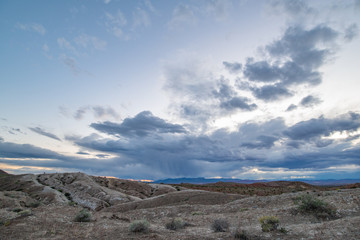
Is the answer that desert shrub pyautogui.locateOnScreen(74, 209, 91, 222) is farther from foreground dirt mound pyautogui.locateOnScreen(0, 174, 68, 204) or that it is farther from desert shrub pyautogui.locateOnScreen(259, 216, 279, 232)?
foreground dirt mound pyautogui.locateOnScreen(0, 174, 68, 204)

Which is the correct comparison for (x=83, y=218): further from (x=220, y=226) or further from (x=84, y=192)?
(x=84, y=192)

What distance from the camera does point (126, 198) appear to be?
150 feet

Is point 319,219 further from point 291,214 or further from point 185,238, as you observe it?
point 185,238

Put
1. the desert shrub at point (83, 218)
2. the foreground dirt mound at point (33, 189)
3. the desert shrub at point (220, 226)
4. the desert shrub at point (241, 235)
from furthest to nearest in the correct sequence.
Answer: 1. the foreground dirt mound at point (33, 189)
2. the desert shrub at point (83, 218)
3. the desert shrub at point (220, 226)
4. the desert shrub at point (241, 235)

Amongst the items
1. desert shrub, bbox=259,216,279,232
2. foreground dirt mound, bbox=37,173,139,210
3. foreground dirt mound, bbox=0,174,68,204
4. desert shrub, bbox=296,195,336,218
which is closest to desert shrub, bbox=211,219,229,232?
desert shrub, bbox=259,216,279,232

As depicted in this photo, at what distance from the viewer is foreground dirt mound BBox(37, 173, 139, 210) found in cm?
4272

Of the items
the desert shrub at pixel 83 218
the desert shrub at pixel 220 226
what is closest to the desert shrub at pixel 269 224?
the desert shrub at pixel 220 226

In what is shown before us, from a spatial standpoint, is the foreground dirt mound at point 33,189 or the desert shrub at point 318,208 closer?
the desert shrub at point 318,208

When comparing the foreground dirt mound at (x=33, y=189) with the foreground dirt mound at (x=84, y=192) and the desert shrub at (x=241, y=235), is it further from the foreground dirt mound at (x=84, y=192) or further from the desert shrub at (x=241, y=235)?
the desert shrub at (x=241, y=235)

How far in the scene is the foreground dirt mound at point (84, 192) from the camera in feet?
140

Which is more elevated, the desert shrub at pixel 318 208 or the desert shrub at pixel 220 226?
the desert shrub at pixel 318 208

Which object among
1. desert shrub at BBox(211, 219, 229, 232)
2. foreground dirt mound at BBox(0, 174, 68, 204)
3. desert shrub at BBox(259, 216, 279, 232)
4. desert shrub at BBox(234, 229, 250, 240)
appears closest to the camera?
desert shrub at BBox(234, 229, 250, 240)

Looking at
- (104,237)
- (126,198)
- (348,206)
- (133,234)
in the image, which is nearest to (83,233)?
(104,237)

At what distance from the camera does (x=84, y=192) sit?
48.8m
